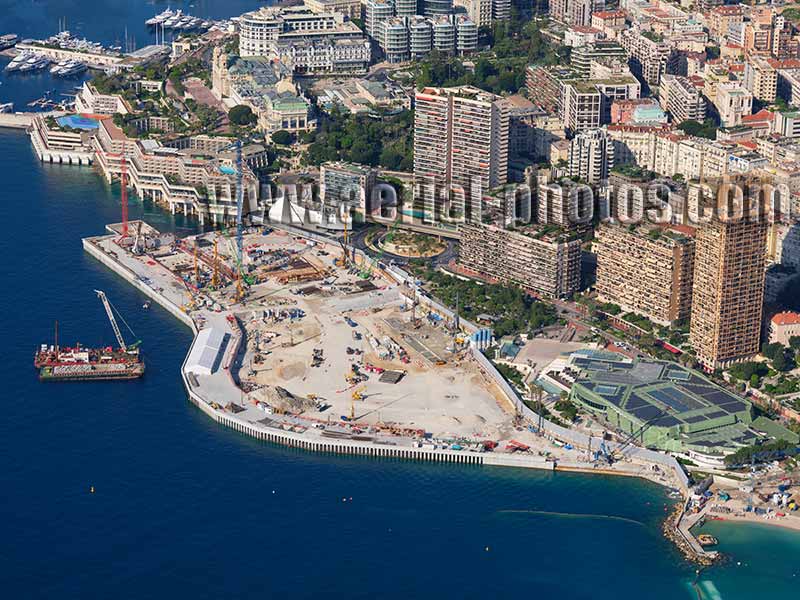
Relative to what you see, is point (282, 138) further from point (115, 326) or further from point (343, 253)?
point (115, 326)

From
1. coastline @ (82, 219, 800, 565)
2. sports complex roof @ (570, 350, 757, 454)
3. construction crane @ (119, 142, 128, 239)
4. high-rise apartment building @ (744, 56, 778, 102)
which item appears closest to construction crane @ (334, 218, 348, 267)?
construction crane @ (119, 142, 128, 239)

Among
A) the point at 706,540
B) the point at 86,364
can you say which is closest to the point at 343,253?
the point at 86,364

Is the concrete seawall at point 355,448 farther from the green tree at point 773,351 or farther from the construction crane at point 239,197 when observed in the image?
the construction crane at point 239,197

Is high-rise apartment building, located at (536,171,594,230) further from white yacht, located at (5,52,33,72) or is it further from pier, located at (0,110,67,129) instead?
white yacht, located at (5,52,33,72)

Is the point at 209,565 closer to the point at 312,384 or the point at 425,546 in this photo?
the point at 425,546

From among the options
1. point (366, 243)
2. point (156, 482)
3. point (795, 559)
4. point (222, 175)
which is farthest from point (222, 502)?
point (222, 175)

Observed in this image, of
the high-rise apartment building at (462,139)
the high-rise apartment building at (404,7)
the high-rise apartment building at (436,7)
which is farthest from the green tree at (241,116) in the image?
the high-rise apartment building at (436,7)

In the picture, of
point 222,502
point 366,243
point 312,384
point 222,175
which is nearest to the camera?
point 222,502
